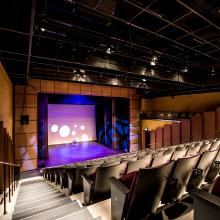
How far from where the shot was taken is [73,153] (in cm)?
1044

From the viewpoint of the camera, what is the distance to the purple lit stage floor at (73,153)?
909 centimetres

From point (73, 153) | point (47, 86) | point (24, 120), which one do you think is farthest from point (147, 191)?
point (73, 153)

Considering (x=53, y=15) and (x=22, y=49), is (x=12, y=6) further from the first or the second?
(x=22, y=49)

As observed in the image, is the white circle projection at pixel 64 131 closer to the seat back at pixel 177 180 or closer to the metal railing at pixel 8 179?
the metal railing at pixel 8 179

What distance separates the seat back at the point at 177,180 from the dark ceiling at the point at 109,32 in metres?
2.54

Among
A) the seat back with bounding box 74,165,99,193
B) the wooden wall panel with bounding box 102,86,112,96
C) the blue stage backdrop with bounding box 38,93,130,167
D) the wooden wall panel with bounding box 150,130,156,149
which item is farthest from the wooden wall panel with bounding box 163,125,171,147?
the seat back with bounding box 74,165,99,193

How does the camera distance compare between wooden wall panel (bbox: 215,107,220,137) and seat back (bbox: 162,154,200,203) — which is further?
wooden wall panel (bbox: 215,107,220,137)

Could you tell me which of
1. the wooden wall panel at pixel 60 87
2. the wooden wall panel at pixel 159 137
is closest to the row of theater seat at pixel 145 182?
the wooden wall panel at pixel 60 87

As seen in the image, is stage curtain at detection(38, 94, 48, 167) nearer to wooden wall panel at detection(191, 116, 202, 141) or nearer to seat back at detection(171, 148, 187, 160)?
seat back at detection(171, 148, 187, 160)

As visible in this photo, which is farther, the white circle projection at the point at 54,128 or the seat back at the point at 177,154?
the white circle projection at the point at 54,128

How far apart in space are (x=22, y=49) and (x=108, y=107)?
28.1 ft

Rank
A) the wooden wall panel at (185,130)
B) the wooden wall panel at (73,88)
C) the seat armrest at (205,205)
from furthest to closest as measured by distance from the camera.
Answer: the wooden wall panel at (73,88) < the wooden wall panel at (185,130) < the seat armrest at (205,205)

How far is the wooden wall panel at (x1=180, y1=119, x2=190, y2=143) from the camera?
9055mm

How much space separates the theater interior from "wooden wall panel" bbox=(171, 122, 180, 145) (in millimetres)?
58
